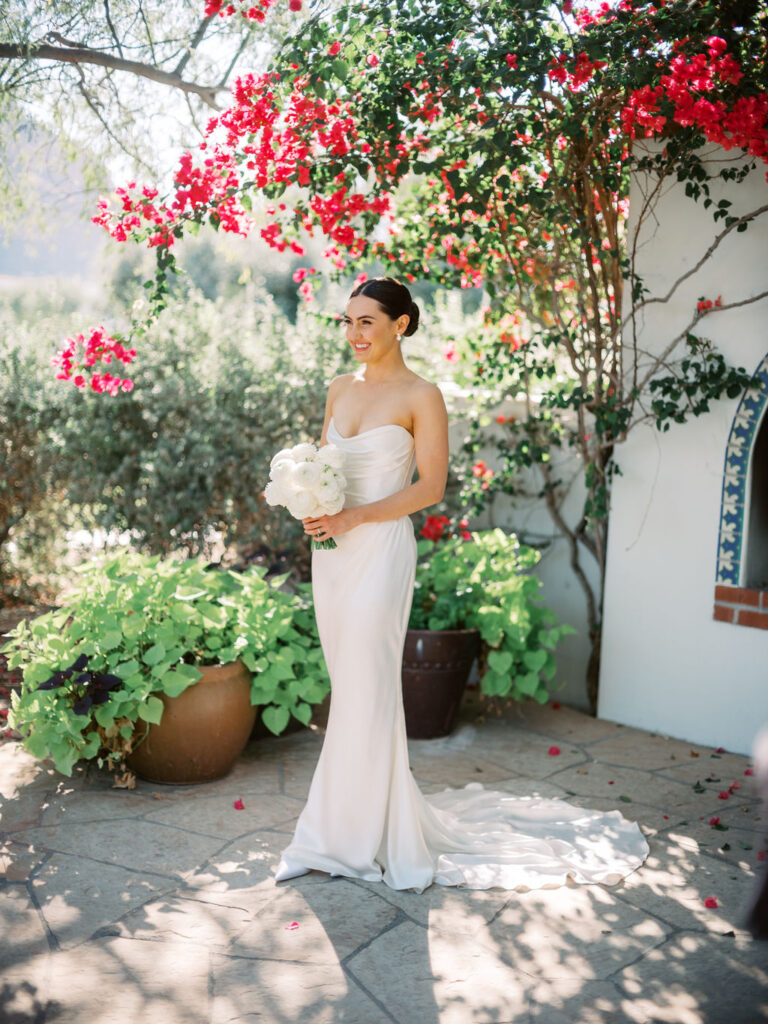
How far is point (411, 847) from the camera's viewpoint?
3377 mm

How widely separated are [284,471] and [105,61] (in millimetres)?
3222

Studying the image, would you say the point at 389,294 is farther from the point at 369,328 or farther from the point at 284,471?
the point at 284,471

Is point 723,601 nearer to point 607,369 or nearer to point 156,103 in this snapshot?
point 607,369

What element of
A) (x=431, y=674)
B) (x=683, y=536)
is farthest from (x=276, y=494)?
(x=683, y=536)

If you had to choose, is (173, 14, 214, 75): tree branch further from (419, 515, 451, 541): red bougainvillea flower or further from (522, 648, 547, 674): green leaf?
(522, 648, 547, 674): green leaf

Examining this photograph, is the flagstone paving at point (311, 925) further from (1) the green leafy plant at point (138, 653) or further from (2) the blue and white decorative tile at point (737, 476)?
(2) the blue and white decorative tile at point (737, 476)

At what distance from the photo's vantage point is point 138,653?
13.2 ft

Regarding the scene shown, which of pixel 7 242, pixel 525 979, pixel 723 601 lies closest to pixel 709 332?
pixel 723 601

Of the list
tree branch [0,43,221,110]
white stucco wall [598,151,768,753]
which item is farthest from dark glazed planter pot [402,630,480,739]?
tree branch [0,43,221,110]

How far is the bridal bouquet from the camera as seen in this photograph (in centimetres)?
315

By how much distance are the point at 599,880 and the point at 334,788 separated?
40.8 inches

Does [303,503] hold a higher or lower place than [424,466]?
lower

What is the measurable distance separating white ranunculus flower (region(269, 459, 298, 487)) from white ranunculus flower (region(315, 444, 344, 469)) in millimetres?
99

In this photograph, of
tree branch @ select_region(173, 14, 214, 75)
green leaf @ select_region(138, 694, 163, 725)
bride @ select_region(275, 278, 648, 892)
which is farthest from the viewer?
tree branch @ select_region(173, 14, 214, 75)
